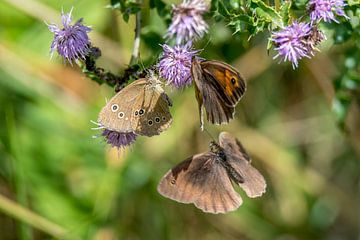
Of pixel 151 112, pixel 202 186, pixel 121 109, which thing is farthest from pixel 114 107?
pixel 202 186

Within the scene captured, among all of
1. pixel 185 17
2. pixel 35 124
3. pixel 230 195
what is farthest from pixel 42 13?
pixel 230 195

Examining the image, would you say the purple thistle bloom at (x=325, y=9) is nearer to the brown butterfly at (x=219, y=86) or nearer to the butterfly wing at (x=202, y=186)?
the brown butterfly at (x=219, y=86)

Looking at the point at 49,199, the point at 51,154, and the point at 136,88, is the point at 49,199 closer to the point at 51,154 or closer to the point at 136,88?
the point at 51,154

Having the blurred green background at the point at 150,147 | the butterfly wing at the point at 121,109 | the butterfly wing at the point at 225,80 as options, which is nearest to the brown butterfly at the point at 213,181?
the butterfly wing at the point at 121,109

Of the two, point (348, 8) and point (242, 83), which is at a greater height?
point (348, 8)

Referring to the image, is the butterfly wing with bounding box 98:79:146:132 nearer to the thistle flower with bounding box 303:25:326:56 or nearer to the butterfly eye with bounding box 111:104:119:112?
the butterfly eye with bounding box 111:104:119:112

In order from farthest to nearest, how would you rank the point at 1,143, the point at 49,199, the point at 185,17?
the point at 49,199 < the point at 1,143 < the point at 185,17
